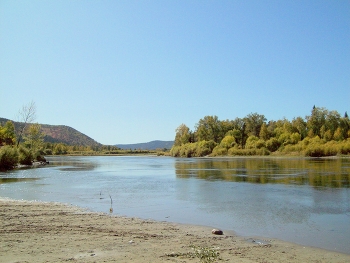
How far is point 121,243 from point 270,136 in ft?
361

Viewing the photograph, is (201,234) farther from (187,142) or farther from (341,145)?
(187,142)

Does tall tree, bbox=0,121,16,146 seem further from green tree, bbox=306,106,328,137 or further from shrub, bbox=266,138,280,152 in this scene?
green tree, bbox=306,106,328,137

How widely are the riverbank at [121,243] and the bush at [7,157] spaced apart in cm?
3637

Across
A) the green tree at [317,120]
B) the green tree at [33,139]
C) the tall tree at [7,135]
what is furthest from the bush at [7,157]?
the green tree at [317,120]

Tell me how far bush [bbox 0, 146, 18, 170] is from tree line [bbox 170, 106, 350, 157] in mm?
70322

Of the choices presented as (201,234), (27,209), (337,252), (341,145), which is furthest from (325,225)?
(341,145)

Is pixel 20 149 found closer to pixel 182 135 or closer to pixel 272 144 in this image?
pixel 272 144

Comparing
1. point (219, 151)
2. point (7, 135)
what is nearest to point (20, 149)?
point (7, 135)

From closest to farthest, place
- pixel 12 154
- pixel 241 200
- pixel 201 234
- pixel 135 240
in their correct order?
pixel 135 240 → pixel 201 234 → pixel 241 200 → pixel 12 154

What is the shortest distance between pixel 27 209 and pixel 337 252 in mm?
11943

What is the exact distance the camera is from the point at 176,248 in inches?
333

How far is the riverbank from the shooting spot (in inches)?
302

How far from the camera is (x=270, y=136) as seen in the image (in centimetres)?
11331

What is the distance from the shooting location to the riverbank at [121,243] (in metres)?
7.66
